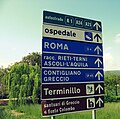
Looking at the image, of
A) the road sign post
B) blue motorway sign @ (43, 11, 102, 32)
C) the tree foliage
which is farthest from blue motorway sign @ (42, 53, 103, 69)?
the tree foliage

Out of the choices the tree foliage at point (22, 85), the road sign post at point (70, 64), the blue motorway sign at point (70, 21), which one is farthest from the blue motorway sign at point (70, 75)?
the tree foliage at point (22, 85)

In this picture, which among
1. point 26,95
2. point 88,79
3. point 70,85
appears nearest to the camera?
point 70,85

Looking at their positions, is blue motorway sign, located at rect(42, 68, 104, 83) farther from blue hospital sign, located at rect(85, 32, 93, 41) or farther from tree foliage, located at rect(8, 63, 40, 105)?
tree foliage, located at rect(8, 63, 40, 105)

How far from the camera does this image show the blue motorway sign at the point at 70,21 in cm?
343

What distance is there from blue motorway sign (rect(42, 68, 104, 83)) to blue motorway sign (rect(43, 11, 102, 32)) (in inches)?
30.5

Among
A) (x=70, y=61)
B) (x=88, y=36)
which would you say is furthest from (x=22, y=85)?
(x=70, y=61)

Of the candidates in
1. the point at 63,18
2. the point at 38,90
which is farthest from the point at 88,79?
the point at 38,90

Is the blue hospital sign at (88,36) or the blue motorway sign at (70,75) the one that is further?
the blue hospital sign at (88,36)

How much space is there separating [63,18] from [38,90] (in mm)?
13263

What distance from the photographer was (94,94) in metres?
3.97

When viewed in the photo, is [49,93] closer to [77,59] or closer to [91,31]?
[77,59]

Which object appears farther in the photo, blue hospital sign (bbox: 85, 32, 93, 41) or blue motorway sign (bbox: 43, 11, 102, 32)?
blue hospital sign (bbox: 85, 32, 93, 41)

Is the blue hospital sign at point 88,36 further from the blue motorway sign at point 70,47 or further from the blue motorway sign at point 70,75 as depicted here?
the blue motorway sign at point 70,75

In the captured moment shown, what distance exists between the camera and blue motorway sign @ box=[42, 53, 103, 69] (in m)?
3.35
